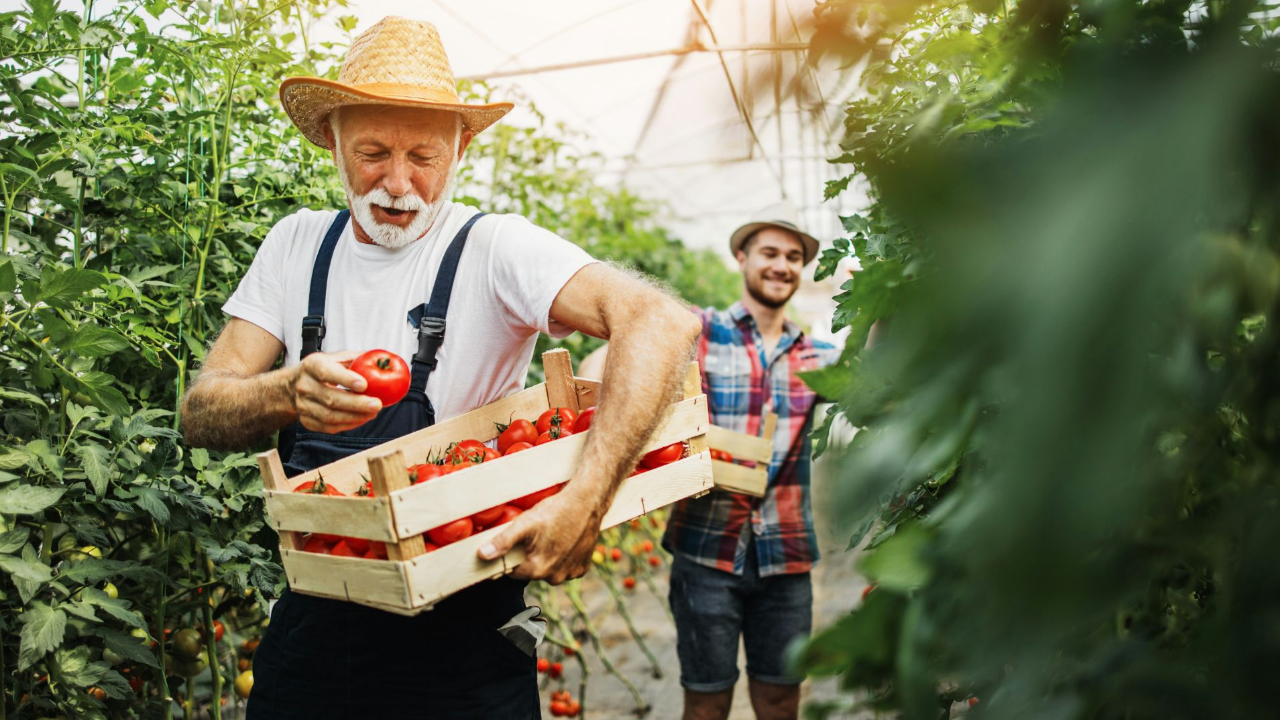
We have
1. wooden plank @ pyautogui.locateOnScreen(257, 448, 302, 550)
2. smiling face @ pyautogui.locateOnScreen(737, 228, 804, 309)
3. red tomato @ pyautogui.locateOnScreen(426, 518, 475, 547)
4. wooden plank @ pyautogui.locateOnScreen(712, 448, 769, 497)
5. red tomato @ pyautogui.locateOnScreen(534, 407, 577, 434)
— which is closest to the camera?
red tomato @ pyautogui.locateOnScreen(426, 518, 475, 547)

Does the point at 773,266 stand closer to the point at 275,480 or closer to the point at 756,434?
the point at 756,434

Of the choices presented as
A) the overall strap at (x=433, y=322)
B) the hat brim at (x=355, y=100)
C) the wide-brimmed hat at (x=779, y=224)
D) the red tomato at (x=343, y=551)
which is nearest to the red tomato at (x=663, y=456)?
the overall strap at (x=433, y=322)

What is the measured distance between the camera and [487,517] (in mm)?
1552

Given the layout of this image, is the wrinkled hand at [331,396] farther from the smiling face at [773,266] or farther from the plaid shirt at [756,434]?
the smiling face at [773,266]

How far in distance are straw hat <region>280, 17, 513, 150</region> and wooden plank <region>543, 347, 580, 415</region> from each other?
573 millimetres

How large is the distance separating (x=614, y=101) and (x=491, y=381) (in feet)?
25.6

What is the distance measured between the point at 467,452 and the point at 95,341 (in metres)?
0.75

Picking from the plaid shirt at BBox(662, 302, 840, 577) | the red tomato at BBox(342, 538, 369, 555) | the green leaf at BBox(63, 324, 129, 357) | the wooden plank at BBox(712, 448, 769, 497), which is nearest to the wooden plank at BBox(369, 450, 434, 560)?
the red tomato at BBox(342, 538, 369, 555)

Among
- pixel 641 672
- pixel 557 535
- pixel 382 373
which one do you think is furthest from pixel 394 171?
pixel 641 672

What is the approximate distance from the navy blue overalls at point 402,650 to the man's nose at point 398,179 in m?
0.15

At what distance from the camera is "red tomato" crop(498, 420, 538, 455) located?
1.83 m

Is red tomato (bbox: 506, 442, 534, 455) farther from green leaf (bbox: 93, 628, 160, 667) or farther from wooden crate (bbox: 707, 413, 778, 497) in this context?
wooden crate (bbox: 707, 413, 778, 497)

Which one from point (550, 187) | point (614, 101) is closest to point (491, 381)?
point (550, 187)

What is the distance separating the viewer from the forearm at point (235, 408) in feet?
5.64
